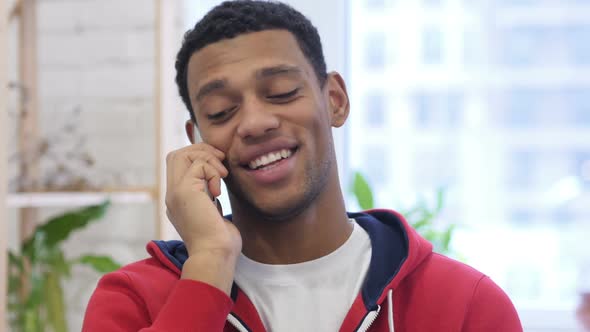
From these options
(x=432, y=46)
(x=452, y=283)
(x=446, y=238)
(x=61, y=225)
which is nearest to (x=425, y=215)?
(x=446, y=238)

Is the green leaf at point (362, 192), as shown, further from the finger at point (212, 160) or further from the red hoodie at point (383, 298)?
the finger at point (212, 160)

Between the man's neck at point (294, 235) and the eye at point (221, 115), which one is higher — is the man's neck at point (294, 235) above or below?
below

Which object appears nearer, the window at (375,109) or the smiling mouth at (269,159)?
the smiling mouth at (269,159)

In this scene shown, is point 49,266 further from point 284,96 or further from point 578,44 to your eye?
point 578,44

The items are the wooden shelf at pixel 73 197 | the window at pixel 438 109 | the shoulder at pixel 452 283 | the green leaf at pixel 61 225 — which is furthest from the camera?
the window at pixel 438 109

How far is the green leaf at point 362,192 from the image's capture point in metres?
2.35

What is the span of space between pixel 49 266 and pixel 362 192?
1.00 m

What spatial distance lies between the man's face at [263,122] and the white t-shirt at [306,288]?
0.10 metres

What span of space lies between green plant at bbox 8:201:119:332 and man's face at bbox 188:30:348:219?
97cm

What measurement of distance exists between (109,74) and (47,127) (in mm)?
285

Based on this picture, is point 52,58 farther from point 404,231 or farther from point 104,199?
point 404,231

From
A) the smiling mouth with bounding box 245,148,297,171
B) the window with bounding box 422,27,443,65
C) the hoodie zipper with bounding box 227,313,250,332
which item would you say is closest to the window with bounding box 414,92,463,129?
the window with bounding box 422,27,443,65

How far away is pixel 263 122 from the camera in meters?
1.06

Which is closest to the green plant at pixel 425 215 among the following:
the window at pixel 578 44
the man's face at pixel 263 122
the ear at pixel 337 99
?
the window at pixel 578 44
